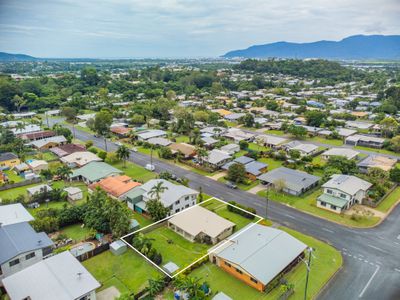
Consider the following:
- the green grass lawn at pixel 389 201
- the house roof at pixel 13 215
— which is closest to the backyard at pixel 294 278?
the green grass lawn at pixel 389 201

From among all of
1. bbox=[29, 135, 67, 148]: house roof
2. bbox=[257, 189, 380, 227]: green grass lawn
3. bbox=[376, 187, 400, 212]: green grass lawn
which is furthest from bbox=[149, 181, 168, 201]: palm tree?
bbox=[29, 135, 67, 148]: house roof

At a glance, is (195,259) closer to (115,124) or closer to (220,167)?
(220,167)

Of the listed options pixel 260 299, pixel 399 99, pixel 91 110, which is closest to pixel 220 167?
pixel 260 299

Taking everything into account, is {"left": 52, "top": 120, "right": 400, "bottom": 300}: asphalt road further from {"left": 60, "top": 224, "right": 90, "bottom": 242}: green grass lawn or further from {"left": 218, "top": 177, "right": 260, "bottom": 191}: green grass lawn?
{"left": 60, "top": 224, "right": 90, "bottom": 242}: green grass lawn

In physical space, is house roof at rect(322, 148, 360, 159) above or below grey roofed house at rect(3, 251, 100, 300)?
above

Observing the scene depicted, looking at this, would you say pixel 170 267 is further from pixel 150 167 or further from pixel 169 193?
pixel 150 167
